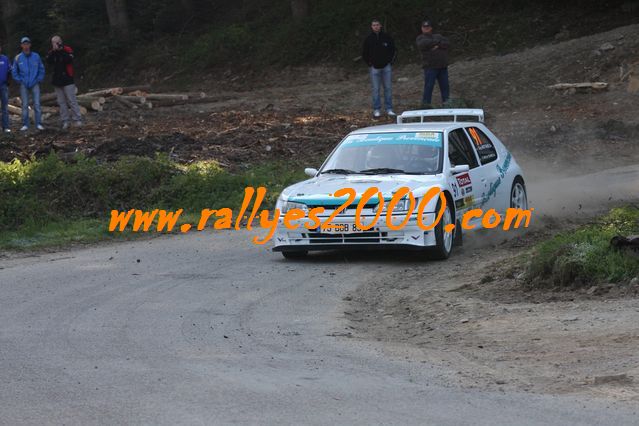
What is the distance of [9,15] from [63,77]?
21.3m

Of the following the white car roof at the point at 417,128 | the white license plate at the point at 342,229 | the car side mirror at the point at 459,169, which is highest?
the white car roof at the point at 417,128

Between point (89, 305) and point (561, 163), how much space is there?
1369cm

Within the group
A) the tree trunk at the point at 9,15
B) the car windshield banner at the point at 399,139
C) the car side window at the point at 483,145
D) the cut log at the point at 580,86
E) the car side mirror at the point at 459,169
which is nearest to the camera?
the car side mirror at the point at 459,169

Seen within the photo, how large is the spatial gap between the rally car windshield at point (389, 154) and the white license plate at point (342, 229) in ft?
3.65

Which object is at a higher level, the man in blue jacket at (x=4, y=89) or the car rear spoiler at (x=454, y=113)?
the man in blue jacket at (x=4, y=89)

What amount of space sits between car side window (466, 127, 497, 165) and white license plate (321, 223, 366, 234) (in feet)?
8.75

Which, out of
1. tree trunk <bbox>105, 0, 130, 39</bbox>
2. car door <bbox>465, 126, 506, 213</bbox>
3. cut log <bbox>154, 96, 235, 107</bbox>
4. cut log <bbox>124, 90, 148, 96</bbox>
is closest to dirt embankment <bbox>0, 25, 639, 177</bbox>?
cut log <bbox>154, 96, 235, 107</bbox>

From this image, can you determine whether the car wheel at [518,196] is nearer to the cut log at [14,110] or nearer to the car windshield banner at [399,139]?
the car windshield banner at [399,139]

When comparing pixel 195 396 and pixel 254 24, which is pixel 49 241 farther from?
pixel 254 24

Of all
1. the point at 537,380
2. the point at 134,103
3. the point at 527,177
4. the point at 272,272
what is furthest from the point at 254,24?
the point at 537,380

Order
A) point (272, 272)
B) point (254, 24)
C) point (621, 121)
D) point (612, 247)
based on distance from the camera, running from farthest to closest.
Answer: point (254, 24), point (621, 121), point (272, 272), point (612, 247)

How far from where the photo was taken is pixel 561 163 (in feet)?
73.9

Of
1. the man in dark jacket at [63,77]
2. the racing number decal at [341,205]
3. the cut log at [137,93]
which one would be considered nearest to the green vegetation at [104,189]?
the racing number decal at [341,205]

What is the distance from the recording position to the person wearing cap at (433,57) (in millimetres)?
24891
